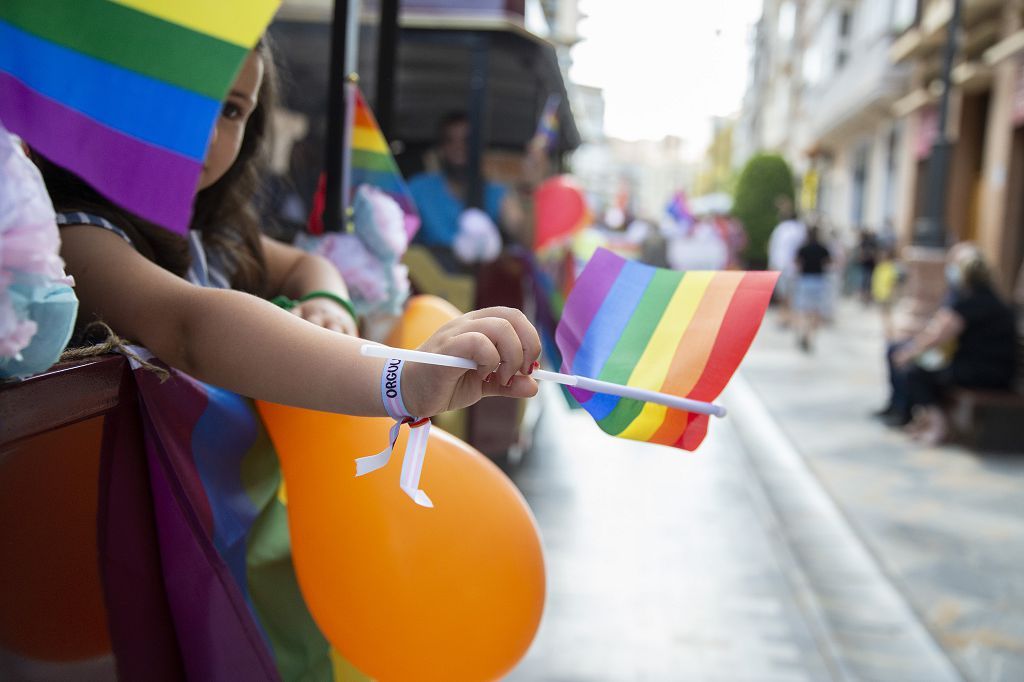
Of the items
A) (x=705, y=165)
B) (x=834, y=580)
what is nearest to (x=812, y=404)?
(x=834, y=580)

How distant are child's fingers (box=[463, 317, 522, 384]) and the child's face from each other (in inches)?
23.5

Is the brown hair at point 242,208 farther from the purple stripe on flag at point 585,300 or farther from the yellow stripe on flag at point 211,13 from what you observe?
the purple stripe on flag at point 585,300

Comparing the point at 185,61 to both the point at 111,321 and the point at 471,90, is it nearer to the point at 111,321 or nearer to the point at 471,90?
the point at 111,321

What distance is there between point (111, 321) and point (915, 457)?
19.6 ft

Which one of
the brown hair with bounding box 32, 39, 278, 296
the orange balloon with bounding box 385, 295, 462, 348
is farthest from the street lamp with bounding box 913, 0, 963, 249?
the brown hair with bounding box 32, 39, 278, 296

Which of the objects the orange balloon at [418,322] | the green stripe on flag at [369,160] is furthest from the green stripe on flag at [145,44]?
the green stripe on flag at [369,160]

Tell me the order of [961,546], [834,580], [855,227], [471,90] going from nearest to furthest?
1. [834,580]
2. [961,546]
3. [471,90]
4. [855,227]

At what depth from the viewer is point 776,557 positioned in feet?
13.5

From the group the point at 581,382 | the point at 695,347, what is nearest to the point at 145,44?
the point at 581,382

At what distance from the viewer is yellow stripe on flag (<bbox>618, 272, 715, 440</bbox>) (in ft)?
3.83

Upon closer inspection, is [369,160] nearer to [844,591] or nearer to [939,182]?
[844,591]

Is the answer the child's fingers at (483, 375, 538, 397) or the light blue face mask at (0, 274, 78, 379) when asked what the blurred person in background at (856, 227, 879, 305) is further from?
the light blue face mask at (0, 274, 78, 379)

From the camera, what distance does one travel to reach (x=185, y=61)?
1069 mm

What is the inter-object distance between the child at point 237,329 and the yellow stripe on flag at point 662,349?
218mm
